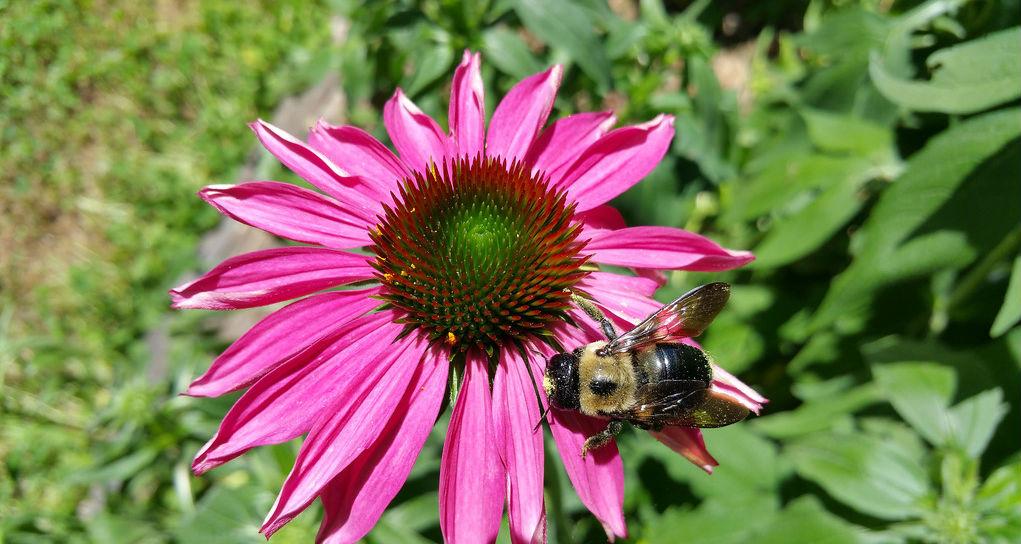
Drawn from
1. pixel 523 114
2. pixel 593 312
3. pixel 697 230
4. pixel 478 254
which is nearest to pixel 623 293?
pixel 593 312

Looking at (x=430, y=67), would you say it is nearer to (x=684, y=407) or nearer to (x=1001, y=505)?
(x=684, y=407)

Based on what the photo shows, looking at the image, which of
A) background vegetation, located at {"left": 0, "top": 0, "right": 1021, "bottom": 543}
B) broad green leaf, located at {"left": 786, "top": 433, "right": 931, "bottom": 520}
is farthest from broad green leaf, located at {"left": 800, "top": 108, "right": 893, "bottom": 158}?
broad green leaf, located at {"left": 786, "top": 433, "right": 931, "bottom": 520}

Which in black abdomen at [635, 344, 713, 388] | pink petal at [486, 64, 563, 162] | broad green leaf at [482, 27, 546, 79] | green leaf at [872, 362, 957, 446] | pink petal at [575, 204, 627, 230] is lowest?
green leaf at [872, 362, 957, 446]

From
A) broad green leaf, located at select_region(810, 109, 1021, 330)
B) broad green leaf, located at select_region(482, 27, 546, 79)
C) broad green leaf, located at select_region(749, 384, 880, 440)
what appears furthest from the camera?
broad green leaf, located at select_region(749, 384, 880, 440)

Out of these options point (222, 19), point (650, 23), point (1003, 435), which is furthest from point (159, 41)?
point (1003, 435)

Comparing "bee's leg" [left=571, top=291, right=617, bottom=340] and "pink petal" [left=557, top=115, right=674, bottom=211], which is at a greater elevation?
"pink petal" [left=557, top=115, right=674, bottom=211]

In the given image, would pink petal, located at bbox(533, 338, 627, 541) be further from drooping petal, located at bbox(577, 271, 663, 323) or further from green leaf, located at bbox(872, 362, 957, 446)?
green leaf, located at bbox(872, 362, 957, 446)

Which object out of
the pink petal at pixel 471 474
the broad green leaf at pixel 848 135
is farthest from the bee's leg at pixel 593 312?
the broad green leaf at pixel 848 135

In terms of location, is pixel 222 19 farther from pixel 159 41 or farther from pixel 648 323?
pixel 648 323
